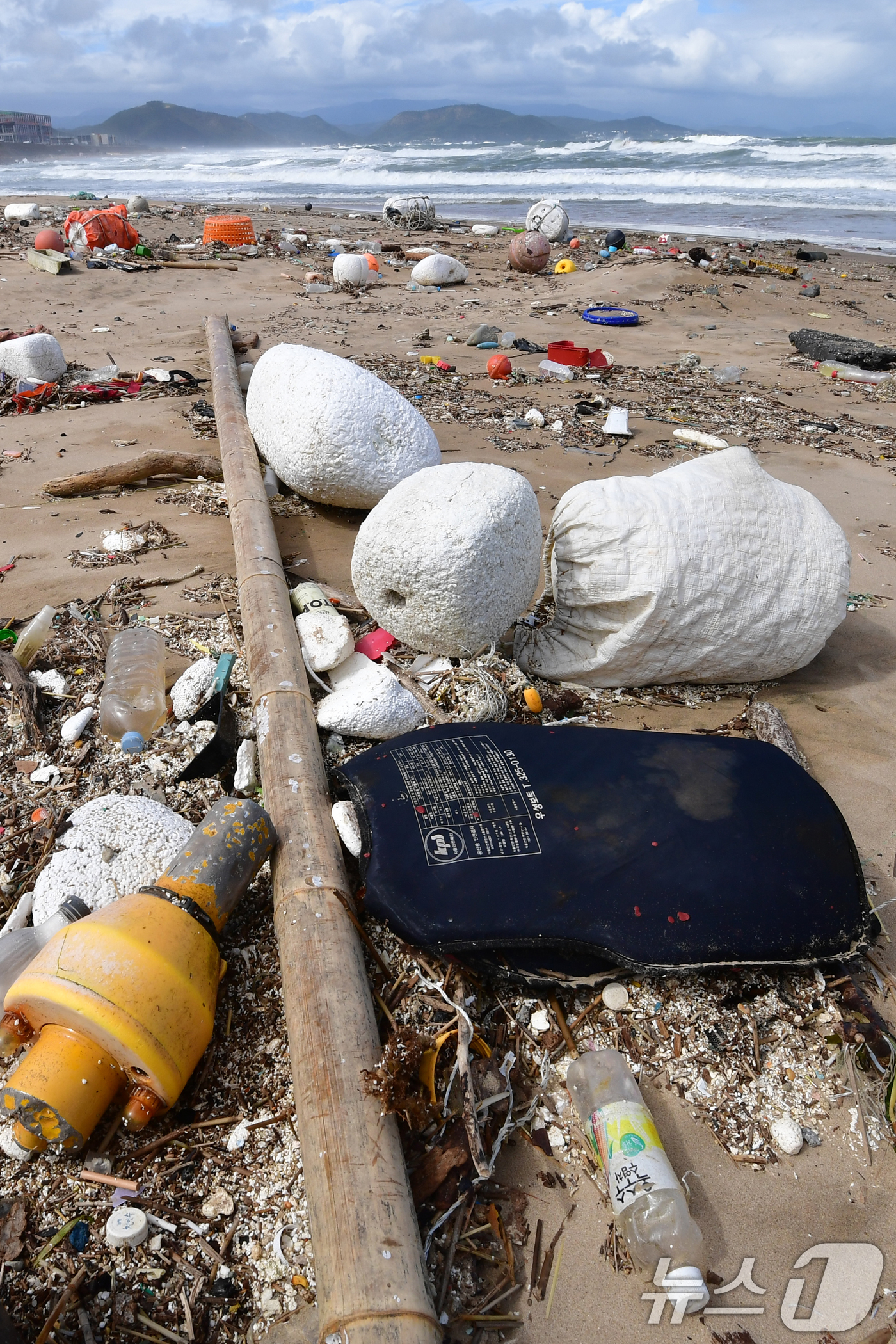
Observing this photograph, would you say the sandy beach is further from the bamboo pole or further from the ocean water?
the ocean water

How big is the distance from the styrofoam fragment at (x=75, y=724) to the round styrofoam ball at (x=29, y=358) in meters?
4.61

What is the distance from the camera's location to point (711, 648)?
3084 mm

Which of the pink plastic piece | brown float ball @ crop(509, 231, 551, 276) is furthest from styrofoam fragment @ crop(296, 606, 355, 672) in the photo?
brown float ball @ crop(509, 231, 551, 276)

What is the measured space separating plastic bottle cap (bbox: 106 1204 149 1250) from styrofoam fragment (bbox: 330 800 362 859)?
0.95m

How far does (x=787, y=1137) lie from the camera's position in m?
1.83

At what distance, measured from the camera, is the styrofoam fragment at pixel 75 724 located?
2793 millimetres

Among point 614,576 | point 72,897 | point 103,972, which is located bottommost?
point 72,897

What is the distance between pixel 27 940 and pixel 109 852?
0.30m

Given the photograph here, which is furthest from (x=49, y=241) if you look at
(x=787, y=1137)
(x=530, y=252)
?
(x=787, y=1137)

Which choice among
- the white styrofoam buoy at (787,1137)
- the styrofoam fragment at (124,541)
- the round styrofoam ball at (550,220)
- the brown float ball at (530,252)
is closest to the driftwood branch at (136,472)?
the styrofoam fragment at (124,541)

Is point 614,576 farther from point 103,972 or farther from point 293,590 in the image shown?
point 103,972

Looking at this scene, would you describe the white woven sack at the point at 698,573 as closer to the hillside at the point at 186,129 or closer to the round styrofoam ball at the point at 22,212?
the round styrofoam ball at the point at 22,212

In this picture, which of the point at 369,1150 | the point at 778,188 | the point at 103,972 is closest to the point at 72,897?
the point at 103,972

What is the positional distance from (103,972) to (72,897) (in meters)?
0.50
